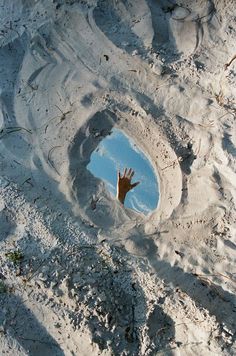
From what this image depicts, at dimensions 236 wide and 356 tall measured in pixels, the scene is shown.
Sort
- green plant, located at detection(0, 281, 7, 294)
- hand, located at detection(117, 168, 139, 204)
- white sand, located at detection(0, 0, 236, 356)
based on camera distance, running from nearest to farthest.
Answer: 1. white sand, located at detection(0, 0, 236, 356)
2. green plant, located at detection(0, 281, 7, 294)
3. hand, located at detection(117, 168, 139, 204)

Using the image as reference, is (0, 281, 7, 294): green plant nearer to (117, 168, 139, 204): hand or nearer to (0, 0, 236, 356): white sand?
(0, 0, 236, 356): white sand

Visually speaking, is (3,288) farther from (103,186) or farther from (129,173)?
(129,173)

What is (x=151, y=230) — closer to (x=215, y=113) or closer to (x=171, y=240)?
(x=171, y=240)

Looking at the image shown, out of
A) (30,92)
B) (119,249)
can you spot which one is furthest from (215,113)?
(30,92)

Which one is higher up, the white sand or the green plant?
the white sand

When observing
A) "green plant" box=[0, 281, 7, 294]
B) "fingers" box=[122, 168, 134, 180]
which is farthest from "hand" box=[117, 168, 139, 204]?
"green plant" box=[0, 281, 7, 294]
